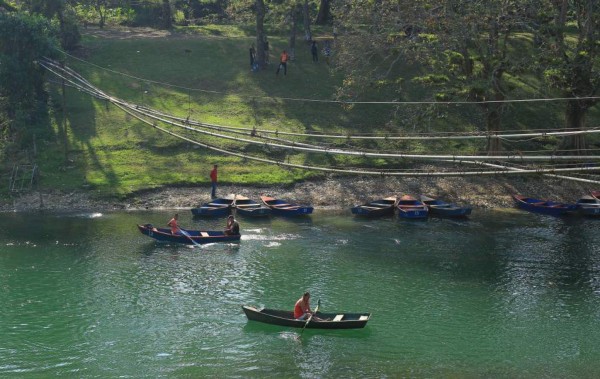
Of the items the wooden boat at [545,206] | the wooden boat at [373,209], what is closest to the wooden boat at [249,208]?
the wooden boat at [373,209]

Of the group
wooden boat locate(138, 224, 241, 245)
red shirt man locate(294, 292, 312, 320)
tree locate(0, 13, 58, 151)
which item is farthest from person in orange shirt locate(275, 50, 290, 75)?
red shirt man locate(294, 292, 312, 320)

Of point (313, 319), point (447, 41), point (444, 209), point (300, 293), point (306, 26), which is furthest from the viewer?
point (306, 26)

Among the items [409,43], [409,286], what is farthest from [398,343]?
[409,43]

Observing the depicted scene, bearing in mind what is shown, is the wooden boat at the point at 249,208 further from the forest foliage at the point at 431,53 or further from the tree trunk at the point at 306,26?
the tree trunk at the point at 306,26

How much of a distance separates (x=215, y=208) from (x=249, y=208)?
102 inches

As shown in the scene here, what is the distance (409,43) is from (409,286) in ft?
95.0

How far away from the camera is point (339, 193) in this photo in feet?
191

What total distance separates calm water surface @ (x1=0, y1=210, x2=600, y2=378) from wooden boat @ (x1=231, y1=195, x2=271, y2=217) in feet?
5.04

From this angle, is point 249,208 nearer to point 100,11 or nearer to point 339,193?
point 339,193

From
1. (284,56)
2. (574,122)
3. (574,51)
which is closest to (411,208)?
(574,122)

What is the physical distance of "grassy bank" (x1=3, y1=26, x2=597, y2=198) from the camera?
197 ft

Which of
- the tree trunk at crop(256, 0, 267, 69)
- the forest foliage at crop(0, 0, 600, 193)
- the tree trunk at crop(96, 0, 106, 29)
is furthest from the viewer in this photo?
the tree trunk at crop(96, 0, 106, 29)

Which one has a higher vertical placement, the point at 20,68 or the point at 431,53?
the point at 431,53

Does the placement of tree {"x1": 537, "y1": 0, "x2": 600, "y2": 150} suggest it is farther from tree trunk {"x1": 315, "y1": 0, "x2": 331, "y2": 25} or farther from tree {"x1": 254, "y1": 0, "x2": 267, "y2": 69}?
tree trunk {"x1": 315, "y1": 0, "x2": 331, "y2": 25}
